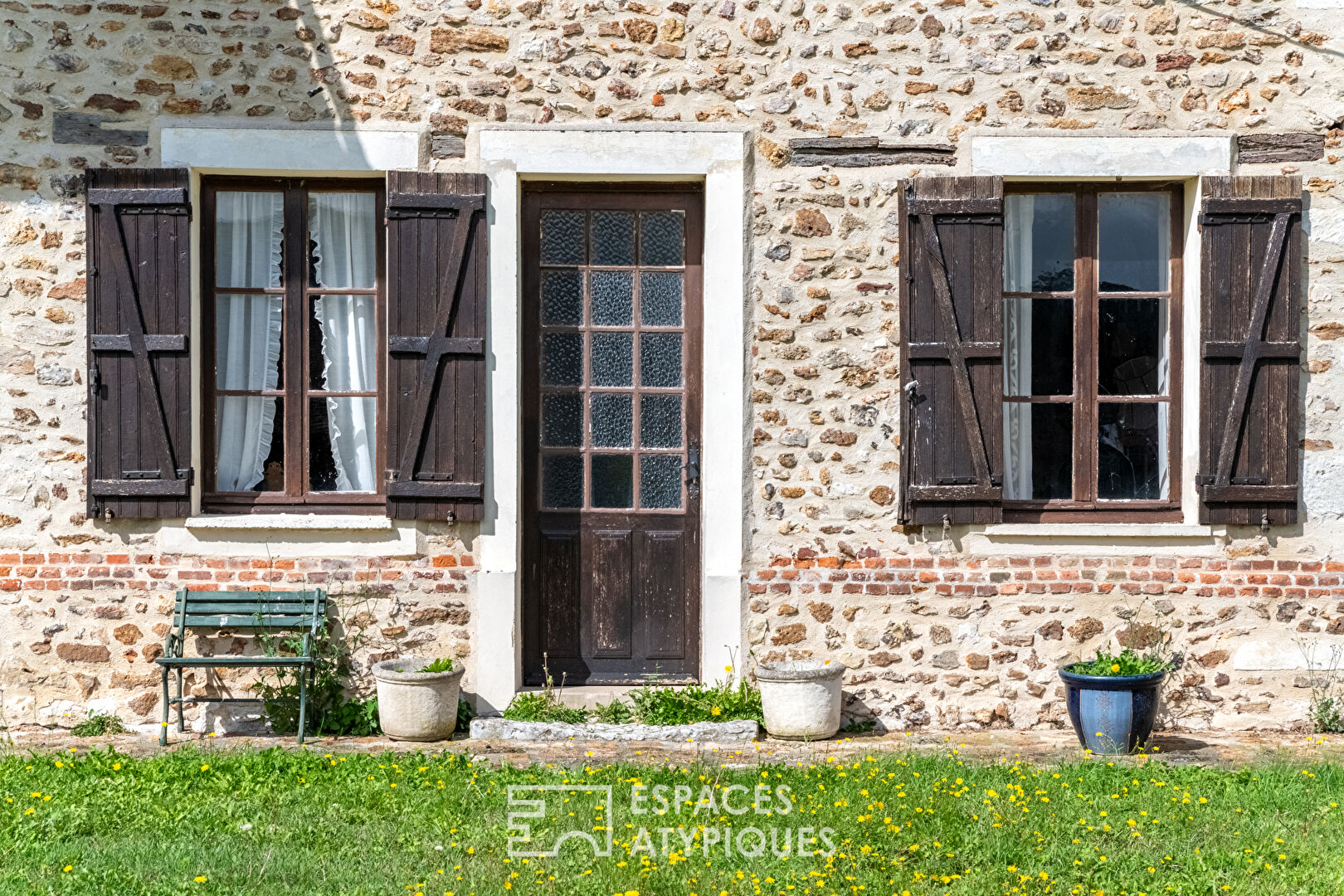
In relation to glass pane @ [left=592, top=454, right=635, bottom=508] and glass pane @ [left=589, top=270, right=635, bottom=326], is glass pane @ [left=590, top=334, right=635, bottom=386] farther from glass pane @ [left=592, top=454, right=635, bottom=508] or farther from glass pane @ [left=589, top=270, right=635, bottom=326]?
glass pane @ [left=592, top=454, right=635, bottom=508]

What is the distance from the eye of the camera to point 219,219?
6.25m

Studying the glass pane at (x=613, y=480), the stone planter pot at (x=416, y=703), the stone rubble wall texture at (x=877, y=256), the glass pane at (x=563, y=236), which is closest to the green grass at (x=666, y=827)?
the stone planter pot at (x=416, y=703)

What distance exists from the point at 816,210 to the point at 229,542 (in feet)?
11.0

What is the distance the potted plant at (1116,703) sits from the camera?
219 inches

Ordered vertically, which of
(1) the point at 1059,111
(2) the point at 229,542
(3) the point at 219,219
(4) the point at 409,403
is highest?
(1) the point at 1059,111

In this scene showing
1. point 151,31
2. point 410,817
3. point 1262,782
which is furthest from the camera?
point 151,31

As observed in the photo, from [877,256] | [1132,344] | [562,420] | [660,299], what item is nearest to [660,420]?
[562,420]

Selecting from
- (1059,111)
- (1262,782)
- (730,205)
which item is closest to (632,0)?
(730,205)

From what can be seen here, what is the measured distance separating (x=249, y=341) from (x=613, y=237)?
193 centimetres

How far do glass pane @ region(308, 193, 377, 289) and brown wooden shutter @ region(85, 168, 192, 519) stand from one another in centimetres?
63

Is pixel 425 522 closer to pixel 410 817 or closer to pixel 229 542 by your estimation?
pixel 229 542

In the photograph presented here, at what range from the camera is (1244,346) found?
19.8ft

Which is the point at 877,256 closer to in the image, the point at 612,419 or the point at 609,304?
the point at 609,304

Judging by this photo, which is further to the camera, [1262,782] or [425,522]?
[425,522]
